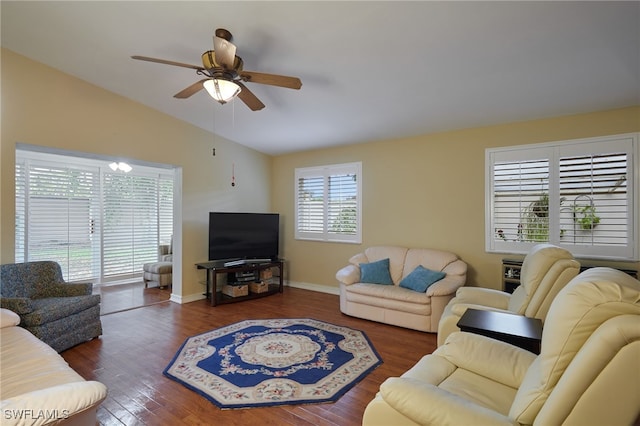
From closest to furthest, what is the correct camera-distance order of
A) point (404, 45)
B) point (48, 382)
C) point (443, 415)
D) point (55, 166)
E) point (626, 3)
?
1. point (443, 415)
2. point (48, 382)
3. point (626, 3)
4. point (404, 45)
5. point (55, 166)

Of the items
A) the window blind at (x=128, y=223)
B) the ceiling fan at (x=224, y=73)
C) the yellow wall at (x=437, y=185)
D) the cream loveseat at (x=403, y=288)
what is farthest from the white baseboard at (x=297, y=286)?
the ceiling fan at (x=224, y=73)

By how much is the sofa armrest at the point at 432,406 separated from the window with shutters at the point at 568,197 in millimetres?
3402

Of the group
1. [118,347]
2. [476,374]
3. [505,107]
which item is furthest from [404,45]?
[118,347]

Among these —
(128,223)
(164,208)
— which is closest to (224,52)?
(128,223)

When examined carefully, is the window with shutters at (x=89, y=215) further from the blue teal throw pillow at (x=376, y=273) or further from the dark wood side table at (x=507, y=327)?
the dark wood side table at (x=507, y=327)

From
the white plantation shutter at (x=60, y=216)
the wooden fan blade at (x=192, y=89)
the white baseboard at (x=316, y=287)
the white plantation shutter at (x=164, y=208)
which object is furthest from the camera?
the white plantation shutter at (x=164, y=208)

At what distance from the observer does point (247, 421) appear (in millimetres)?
2129

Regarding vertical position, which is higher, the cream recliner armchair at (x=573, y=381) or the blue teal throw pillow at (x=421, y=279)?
the cream recliner armchair at (x=573, y=381)

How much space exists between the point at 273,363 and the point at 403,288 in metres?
2.05

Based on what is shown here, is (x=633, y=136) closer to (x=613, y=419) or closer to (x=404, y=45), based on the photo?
(x=404, y=45)

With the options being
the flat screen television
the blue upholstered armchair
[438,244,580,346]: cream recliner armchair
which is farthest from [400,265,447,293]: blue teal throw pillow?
the blue upholstered armchair

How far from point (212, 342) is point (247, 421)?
146cm

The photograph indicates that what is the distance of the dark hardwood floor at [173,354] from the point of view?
218cm

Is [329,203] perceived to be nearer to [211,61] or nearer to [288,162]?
[288,162]
